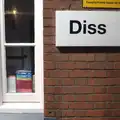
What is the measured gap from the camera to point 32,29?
305cm

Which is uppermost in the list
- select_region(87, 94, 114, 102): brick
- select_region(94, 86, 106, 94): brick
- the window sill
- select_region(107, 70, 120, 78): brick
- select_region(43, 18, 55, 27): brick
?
select_region(43, 18, 55, 27): brick

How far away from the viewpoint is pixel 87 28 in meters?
2.82

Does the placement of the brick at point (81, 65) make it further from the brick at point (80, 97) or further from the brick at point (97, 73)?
the brick at point (80, 97)

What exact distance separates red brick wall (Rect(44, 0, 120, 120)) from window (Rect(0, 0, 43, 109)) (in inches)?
7.1

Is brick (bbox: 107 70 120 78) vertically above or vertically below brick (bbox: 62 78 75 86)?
above

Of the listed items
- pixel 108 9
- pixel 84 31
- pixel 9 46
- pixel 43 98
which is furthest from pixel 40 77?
pixel 108 9

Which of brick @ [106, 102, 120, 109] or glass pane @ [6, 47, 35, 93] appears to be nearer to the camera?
brick @ [106, 102, 120, 109]

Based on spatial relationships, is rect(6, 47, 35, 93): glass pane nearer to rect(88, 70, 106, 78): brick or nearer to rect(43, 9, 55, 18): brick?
rect(43, 9, 55, 18): brick

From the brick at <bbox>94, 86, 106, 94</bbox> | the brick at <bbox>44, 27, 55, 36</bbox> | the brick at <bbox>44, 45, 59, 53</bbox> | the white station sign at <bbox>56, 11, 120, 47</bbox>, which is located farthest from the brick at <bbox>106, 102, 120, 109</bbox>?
the brick at <bbox>44, 27, 55, 36</bbox>

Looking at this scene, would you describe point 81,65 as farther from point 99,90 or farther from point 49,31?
point 49,31

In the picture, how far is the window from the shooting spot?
301 cm

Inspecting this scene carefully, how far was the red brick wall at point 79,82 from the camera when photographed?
287cm

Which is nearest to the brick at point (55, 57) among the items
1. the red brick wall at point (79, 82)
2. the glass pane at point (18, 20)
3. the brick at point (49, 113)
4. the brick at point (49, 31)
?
the red brick wall at point (79, 82)

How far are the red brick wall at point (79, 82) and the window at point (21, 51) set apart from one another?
181 mm
